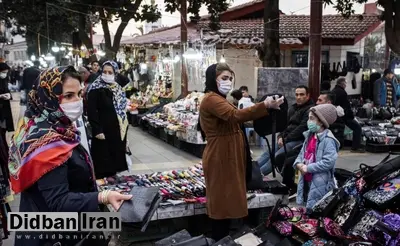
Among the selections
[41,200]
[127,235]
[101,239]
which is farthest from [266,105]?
[127,235]

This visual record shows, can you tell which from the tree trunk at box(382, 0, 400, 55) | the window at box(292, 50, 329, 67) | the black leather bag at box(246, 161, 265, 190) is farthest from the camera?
the window at box(292, 50, 329, 67)

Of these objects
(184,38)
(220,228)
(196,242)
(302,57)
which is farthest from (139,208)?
(302,57)

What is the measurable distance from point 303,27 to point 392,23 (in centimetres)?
512

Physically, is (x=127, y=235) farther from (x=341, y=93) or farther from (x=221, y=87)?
(x=341, y=93)

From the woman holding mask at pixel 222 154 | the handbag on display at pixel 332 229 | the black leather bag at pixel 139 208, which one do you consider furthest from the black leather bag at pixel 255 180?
the black leather bag at pixel 139 208

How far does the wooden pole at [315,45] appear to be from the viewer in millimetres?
7363

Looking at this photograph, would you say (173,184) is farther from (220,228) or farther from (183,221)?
(220,228)

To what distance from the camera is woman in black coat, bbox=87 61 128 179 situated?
561cm

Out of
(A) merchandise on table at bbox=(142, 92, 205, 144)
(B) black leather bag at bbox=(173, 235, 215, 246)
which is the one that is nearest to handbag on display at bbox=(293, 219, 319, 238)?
(B) black leather bag at bbox=(173, 235, 215, 246)

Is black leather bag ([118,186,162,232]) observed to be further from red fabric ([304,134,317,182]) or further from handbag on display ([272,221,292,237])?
red fabric ([304,134,317,182])

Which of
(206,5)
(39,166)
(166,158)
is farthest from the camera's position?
(206,5)

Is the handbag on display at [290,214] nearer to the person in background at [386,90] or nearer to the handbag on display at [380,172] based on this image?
the handbag on display at [380,172]

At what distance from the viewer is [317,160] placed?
4.27 metres

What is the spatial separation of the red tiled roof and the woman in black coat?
26.1 ft
